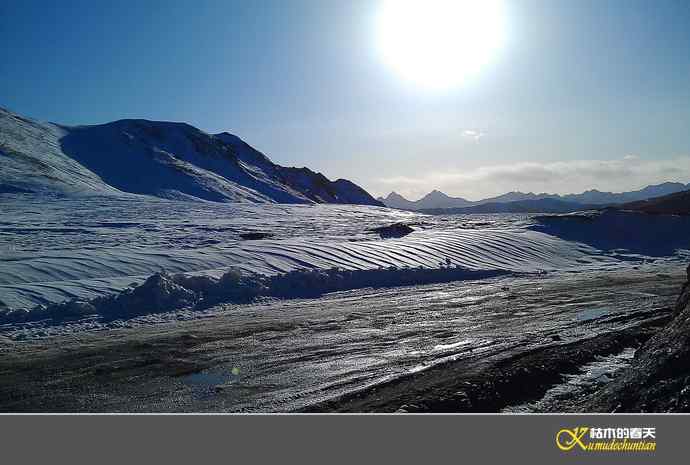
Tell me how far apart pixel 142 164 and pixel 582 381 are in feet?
304

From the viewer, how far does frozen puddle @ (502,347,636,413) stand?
260 inches

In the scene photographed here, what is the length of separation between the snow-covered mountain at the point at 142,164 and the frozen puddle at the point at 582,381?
188 feet

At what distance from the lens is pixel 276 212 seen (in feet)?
185

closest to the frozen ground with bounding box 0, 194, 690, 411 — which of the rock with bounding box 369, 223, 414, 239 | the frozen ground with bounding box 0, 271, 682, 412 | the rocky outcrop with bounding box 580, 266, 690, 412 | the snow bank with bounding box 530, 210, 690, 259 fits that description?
the frozen ground with bounding box 0, 271, 682, 412

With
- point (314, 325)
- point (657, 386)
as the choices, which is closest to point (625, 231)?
point (314, 325)

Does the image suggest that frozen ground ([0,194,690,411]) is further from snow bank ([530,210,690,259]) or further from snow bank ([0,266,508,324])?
snow bank ([530,210,690,259])

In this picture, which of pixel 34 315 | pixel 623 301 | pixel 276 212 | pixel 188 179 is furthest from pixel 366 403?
pixel 188 179

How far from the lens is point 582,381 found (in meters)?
7.50

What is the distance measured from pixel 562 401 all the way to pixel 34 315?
11798 millimetres

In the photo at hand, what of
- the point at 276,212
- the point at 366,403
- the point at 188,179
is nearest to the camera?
the point at 366,403

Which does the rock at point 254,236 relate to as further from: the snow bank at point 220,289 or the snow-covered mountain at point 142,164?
the snow-covered mountain at point 142,164

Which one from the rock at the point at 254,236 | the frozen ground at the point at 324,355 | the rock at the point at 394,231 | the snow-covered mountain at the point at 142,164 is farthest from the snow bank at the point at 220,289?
the snow-covered mountain at the point at 142,164

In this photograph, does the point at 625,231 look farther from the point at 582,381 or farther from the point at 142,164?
the point at 142,164
